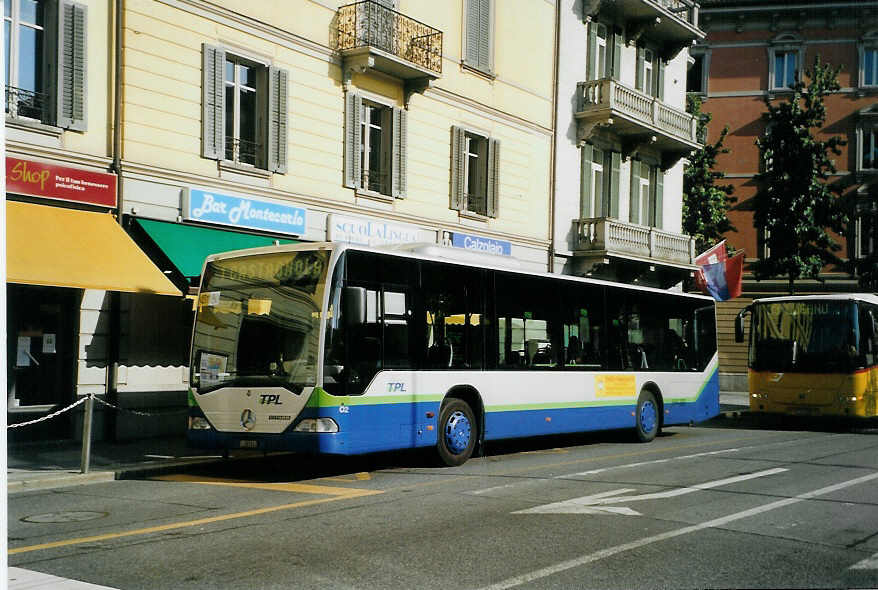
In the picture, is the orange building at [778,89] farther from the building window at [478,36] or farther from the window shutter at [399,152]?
the window shutter at [399,152]

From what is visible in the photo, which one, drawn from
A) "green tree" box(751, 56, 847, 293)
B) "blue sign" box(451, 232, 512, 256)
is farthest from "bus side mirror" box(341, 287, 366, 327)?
"green tree" box(751, 56, 847, 293)

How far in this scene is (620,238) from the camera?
92.4 feet

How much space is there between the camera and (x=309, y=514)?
29.6 feet

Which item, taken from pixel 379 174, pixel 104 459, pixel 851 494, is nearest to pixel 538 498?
pixel 851 494

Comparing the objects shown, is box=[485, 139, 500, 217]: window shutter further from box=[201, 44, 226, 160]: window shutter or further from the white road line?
the white road line

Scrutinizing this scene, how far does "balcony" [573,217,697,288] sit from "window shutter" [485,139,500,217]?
3900 mm

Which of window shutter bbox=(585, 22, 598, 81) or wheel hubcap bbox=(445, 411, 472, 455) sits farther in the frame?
window shutter bbox=(585, 22, 598, 81)

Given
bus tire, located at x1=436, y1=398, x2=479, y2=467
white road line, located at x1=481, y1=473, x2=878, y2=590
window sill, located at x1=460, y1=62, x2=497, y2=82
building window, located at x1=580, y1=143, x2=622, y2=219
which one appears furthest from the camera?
building window, located at x1=580, y1=143, x2=622, y2=219

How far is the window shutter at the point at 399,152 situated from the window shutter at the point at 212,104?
4709 millimetres

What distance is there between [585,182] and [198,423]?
61.6 ft

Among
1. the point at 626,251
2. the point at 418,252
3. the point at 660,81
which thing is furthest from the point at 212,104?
the point at 660,81

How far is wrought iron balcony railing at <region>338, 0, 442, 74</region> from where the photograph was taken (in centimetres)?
2025

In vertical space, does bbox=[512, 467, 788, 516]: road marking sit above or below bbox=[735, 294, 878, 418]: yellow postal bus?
below

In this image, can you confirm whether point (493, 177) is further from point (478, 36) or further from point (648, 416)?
point (648, 416)
